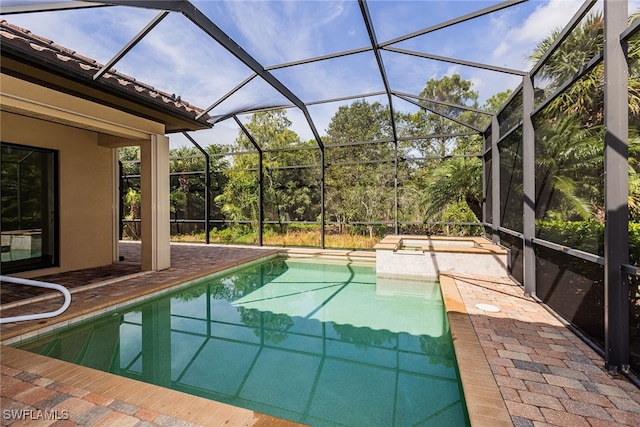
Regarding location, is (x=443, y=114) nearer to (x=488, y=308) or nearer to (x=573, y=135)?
(x=573, y=135)

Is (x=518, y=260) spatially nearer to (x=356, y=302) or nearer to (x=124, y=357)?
(x=356, y=302)

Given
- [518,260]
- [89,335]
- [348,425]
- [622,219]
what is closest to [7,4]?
[89,335]

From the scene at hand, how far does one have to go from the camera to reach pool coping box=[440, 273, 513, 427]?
1.98 meters

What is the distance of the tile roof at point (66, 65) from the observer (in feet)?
11.6

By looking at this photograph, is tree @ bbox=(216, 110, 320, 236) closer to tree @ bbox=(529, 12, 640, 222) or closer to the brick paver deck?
tree @ bbox=(529, 12, 640, 222)

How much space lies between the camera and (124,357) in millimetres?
3234

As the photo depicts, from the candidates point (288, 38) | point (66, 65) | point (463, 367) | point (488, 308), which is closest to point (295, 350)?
point (463, 367)

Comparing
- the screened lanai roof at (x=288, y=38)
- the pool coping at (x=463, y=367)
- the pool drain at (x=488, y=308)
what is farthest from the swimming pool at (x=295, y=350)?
the screened lanai roof at (x=288, y=38)

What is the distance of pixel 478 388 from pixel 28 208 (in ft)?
25.7

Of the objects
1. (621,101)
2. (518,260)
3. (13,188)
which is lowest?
(518,260)

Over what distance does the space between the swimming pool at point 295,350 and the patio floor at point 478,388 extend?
0.35 m

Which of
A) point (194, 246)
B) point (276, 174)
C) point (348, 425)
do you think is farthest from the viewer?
point (276, 174)

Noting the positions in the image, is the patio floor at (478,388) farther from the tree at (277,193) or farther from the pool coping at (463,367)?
the tree at (277,193)

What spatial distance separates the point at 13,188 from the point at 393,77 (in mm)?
7787
